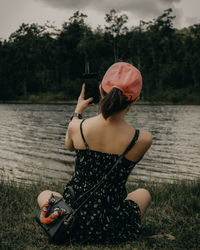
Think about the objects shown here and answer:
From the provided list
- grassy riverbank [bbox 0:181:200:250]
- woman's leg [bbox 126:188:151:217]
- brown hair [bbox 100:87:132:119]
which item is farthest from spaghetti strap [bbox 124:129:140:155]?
grassy riverbank [bbox 0:181:200:250]

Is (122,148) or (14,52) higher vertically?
(14,52)

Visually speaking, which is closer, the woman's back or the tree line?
the woman's back

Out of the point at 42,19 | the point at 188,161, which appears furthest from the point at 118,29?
the point at 188,161

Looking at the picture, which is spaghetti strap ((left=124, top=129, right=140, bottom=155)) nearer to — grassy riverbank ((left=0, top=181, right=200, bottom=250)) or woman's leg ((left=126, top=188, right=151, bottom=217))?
woman's leg ((left=126, top=188, right=151, bottom=217))

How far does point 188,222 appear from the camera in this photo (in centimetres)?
334

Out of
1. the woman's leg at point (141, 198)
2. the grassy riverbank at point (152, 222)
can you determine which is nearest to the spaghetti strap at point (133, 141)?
the woman's leg at point (141, 198)

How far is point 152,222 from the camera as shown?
133 inches

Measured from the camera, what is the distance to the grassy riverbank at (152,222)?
106 inches

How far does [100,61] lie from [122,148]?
52.5 m

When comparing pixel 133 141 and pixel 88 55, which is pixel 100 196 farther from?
pixel 88 55

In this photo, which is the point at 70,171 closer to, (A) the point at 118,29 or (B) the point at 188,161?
(B) the point at 188,161

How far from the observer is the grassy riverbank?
270 centimetres

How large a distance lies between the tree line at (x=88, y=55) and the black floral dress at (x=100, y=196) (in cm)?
4479

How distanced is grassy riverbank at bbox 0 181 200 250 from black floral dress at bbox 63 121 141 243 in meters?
0.12
